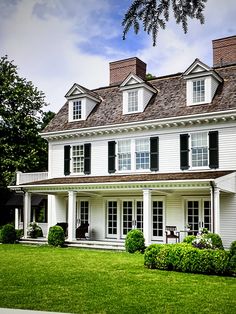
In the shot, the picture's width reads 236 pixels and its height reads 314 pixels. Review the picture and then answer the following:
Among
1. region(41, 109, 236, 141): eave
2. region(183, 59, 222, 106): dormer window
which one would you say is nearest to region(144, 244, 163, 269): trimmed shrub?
region(41, 109, 236, 141): eave

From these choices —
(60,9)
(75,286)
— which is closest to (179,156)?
(75,286)

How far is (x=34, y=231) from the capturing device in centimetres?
2328

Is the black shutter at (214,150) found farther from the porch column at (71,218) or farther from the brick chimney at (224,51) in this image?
the porch column at (71,218)

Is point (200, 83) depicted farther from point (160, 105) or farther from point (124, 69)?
point (124, 69)

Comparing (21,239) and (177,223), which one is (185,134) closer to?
(177,223)

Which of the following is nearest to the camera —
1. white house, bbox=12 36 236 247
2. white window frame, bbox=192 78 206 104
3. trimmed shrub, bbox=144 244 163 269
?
trimmed shrub, bbox=144 244 163 269

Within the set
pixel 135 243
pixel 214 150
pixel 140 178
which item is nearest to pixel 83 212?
pixel 140 178

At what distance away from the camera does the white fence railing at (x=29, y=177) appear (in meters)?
25.6

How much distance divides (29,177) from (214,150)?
11.7m

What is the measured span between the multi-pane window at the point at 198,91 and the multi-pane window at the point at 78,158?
21.7 feet

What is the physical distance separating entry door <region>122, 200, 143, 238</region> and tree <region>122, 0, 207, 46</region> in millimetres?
16594

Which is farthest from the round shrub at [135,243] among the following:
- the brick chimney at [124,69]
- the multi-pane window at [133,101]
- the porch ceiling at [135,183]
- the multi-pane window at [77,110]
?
the brick chimney at [124,69]

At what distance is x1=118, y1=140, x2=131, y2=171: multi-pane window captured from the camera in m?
21.7

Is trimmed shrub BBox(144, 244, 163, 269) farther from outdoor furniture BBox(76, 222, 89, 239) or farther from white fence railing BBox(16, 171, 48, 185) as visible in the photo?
white fence railing BBox(16, 171, 48, 185)
